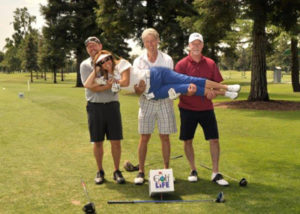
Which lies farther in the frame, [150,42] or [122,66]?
A: [150,42]

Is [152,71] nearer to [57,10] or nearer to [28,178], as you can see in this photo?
[28,178]

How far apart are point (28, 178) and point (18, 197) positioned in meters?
0.91

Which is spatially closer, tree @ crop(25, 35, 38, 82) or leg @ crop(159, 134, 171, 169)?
leg @ crop(159, 134, 171, 169)

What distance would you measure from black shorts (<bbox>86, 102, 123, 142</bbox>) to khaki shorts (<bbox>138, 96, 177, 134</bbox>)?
0.42m

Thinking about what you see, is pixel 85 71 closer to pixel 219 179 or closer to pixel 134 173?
pixel 134 173

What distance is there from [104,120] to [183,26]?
592 inches

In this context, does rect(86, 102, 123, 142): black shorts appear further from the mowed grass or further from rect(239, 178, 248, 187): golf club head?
rect(239, 178, 248, 187): golf club head

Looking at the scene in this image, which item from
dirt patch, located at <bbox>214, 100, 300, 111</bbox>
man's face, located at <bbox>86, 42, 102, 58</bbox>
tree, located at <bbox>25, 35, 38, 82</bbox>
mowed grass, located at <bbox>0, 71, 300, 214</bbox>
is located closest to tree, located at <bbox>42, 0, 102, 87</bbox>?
tree, located at <bbox>25, 35, 38, 82</bbox>

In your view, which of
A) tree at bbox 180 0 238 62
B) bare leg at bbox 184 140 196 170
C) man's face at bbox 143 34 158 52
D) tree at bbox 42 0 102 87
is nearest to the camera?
man's face at bbox 143 34 158 52

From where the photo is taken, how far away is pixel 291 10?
1638 cm

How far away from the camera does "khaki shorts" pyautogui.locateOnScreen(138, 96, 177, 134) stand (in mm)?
5238

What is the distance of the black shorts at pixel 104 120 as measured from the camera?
538 cm

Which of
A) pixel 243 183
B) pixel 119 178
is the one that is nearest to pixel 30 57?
pixel 119 178

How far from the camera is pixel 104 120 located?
543 centimetres
